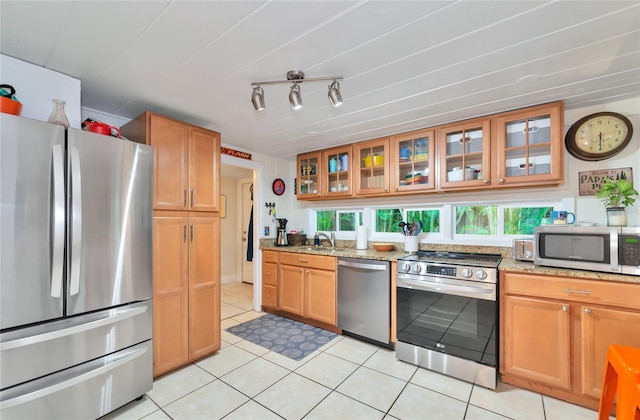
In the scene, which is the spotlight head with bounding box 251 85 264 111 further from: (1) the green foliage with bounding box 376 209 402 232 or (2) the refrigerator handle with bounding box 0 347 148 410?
(1) the green foliage with bounding box 376 209 402 232

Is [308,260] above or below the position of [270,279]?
above

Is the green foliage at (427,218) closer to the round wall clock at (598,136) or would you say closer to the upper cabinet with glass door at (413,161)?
the upper cabinet with glass door at (413,161)

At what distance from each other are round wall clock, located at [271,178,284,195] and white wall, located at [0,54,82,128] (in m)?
2.38

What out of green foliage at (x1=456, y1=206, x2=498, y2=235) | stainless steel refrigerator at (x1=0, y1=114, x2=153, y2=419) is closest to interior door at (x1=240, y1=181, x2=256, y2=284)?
stainless steel refrigerator at (x1=0, y1=114, x2=153, y2=419)

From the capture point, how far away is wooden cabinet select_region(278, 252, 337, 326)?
3.00m

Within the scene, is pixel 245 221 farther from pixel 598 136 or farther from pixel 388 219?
pixel 598 136

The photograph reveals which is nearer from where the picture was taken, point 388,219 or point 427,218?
point 427,218

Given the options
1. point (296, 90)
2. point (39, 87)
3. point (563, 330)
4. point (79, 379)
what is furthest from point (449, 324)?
point (39, 87)

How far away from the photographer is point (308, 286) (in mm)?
3186

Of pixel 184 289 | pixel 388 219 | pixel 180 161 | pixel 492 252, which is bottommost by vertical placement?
pixel 184 289

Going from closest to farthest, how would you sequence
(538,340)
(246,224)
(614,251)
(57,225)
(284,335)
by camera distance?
(57,225) < (614,251) < (538,340) < (284,335) < (246,224)

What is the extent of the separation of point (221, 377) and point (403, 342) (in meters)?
1.59

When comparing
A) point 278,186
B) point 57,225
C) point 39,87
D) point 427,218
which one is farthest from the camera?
point 278,186

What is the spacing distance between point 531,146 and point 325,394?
2577mm
